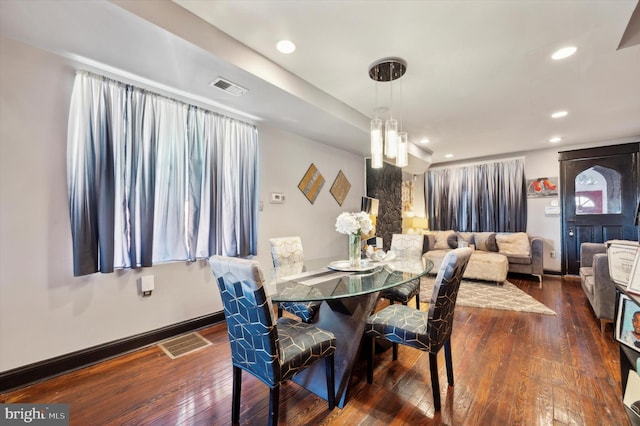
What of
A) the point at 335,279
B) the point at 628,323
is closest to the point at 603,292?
the point at 628,323

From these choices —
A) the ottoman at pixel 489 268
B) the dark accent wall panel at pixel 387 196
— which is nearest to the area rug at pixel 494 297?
the ottoman at pixel 489 268

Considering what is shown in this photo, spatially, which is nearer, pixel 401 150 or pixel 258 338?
pixel 258 338

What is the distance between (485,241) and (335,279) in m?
4.78

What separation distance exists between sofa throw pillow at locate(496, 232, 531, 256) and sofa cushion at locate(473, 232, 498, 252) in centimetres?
8

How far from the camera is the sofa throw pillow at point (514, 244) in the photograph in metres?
5.04

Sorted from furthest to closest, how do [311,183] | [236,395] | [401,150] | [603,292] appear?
[311,183] → [603,292] → [401,150] → [236,395]

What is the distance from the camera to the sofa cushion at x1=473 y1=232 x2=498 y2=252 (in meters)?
5.39

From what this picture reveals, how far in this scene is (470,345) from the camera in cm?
250

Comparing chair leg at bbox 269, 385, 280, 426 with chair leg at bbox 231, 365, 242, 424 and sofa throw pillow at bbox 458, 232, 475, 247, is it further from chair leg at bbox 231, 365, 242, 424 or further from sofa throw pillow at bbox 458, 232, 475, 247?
sofa throw pillow at bbox 458, 232, 475, 247

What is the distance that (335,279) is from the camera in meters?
1.96

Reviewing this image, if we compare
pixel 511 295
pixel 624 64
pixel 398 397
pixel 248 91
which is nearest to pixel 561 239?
pixel 511 295

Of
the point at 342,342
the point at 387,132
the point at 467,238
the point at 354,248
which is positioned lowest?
the point at 342,342

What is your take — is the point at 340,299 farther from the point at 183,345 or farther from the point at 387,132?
the point at 183,345

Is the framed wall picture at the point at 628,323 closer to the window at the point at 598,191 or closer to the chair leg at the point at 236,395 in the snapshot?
the chair leg at the point at 236,395
